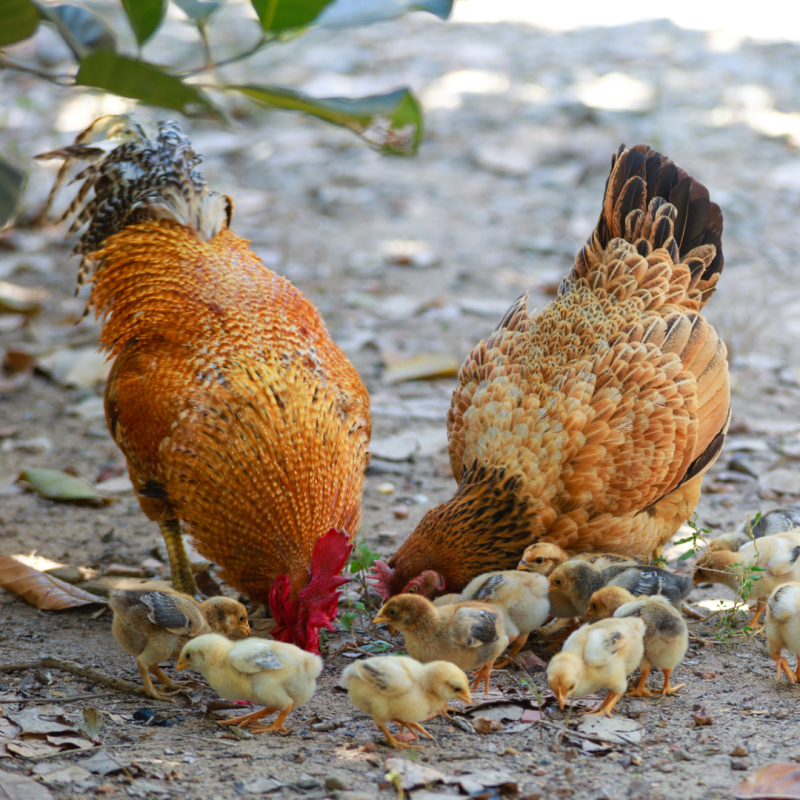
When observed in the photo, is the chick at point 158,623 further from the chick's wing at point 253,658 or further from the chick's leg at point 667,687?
the chick's leg at point 667,687

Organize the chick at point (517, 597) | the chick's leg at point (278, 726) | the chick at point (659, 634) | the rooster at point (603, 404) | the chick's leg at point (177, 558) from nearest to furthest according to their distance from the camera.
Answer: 1. the chick's leg at point (278, 726)
2. the chick at point (659, 634)
3. the chick at point (517, 597)
4. the rooster at point (603, 404)
5. the chick's leg at point (177, 558)

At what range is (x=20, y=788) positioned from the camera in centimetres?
259

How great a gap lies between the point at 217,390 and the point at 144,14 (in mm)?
1465

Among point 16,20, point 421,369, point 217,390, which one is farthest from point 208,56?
point 421,369

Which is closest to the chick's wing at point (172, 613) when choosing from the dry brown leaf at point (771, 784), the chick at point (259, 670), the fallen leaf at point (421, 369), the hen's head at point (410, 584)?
the chick at point (259, 670)

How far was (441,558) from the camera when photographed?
3779mm

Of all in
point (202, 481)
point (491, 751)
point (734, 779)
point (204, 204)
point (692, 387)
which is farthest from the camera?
point (204, 204)

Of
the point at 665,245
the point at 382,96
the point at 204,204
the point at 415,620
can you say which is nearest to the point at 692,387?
the point at 665,245

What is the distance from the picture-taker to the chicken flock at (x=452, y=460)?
10.6ft

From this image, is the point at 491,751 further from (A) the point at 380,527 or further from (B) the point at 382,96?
(B) the point at 382,96

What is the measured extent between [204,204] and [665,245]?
2.41 m

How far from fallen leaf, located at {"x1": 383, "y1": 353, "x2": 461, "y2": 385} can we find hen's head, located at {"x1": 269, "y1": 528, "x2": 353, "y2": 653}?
10.8 feet

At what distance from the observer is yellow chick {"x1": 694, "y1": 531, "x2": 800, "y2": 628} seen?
371 cm

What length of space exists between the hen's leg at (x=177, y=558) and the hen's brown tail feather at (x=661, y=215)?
2.37m
